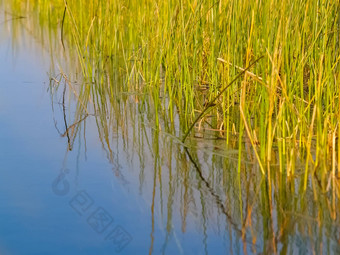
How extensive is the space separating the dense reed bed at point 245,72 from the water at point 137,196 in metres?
0.11

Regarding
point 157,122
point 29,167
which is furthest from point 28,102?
point 29,167

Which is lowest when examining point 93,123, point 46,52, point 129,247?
point 129,247

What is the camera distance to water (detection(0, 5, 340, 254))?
1739mm

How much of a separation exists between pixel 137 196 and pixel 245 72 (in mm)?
490

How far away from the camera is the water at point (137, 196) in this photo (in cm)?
174

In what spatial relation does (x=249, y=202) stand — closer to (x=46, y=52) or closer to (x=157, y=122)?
(x=157, y=122)

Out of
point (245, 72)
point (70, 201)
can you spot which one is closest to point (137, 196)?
point (70, 201)

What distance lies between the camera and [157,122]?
280 cm

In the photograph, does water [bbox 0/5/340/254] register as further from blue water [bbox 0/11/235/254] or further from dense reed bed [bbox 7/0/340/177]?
dense reed bed [bbox 7/0/340/177]

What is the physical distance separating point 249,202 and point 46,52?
10.0 ft

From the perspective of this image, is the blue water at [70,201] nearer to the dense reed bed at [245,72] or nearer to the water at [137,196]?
the water at [137,196]

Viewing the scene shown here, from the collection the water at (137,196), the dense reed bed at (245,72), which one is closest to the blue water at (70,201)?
the water at (137,196)

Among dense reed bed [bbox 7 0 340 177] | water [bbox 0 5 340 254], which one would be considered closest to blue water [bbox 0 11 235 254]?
water [bbox 0 5 340 254]

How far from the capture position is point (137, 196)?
2.08m
